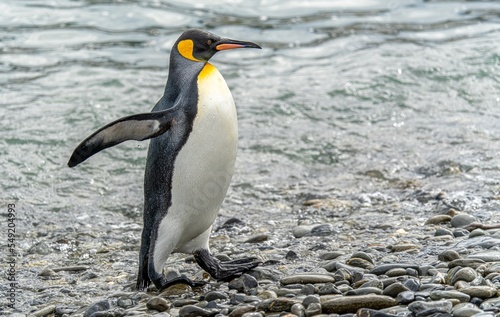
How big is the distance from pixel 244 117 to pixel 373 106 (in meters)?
1.58

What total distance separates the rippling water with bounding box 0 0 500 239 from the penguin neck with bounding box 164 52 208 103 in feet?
7.76

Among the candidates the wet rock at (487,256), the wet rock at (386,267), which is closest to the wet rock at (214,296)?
the wet rock at (386,267)

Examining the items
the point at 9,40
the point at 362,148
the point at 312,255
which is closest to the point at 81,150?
the point at 312,255

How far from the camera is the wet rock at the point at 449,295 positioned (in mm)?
3984

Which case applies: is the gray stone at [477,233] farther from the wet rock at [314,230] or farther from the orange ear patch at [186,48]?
the orange ear patch at [186,48]

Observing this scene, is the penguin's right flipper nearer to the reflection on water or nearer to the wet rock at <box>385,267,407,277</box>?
the wet rock at <box>385,267,407,277</box>

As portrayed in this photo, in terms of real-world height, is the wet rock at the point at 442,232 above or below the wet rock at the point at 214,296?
above

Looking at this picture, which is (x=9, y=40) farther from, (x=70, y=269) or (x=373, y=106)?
(x=70, y=269)

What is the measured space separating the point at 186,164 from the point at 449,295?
1.71 m

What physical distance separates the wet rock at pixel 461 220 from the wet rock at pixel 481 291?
1692 mm

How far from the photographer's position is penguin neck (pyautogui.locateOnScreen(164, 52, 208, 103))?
5051 mm

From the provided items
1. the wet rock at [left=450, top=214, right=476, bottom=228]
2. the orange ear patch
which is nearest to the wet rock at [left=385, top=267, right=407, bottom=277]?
the wet rock at [left=450, top=214, right=476, bottom=228]

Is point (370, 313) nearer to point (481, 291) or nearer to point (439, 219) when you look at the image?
point (481, 291)

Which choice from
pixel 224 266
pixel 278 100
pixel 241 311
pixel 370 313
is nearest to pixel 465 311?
pixel 370 313
